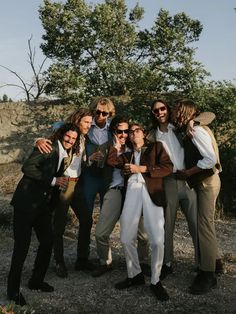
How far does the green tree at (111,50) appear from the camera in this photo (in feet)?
36.8

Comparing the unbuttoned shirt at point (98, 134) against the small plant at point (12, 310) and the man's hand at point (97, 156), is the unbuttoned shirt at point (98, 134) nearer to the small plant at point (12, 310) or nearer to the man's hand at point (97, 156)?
the man's hand at point (97, 156)

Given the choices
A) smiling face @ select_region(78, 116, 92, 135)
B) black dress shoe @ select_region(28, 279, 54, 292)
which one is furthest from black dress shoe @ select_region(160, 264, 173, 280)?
smiling face @ select_region(78, 116, 92, 135)

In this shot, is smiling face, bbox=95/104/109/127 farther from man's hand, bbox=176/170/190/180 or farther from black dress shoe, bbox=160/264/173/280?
black dress shoe, bbox=160/264/173/280

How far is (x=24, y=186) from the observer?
4207 millimetres

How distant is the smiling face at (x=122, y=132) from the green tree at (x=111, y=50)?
257 inches

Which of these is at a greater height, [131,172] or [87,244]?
[131,172]

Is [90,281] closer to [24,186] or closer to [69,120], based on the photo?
[24,186]

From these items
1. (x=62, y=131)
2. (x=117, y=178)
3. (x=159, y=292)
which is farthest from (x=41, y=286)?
(x=62, y=131)

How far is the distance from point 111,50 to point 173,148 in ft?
25.9

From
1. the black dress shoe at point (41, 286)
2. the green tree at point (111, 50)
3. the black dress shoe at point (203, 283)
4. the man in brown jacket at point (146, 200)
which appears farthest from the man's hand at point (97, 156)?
the green tree at point (111, 50)

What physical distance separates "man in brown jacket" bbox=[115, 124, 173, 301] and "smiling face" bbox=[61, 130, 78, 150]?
0.58 metres

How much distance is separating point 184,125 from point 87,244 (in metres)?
1.87

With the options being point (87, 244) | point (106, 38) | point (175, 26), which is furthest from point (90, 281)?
point (175, 26)

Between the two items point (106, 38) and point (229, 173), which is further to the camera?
point (106, 38)
